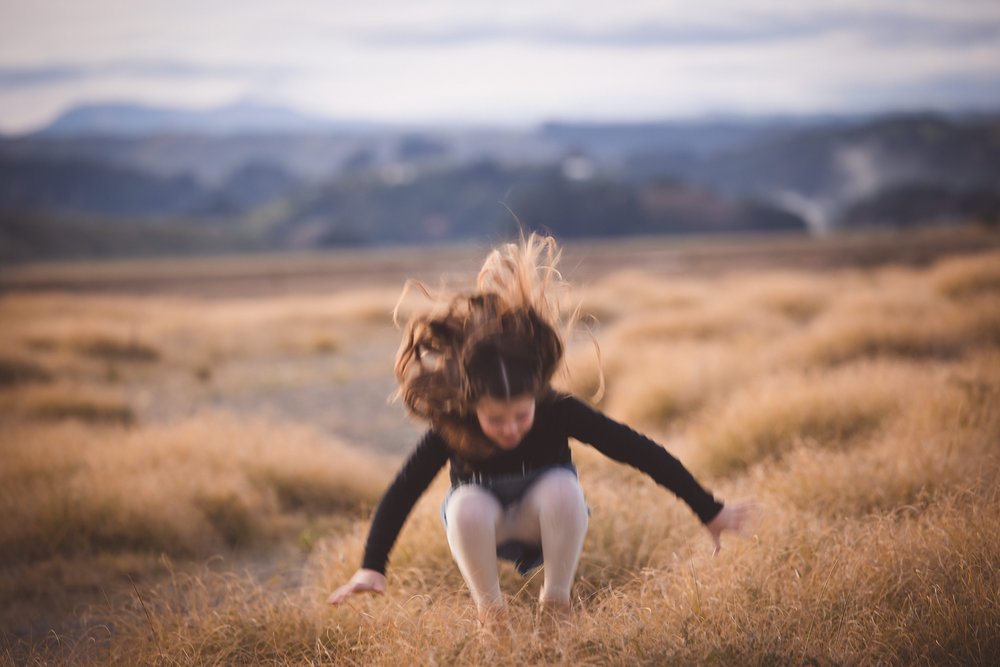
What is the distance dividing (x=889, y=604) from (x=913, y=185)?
436 ft

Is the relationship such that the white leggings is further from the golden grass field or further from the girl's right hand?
the girl's right hand

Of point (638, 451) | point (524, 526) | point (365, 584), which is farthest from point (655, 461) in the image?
point (365, 584)

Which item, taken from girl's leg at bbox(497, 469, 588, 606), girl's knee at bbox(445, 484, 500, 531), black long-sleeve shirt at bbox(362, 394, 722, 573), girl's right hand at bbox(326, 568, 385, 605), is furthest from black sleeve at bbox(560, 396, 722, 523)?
girl's right hand at bbox(326, 568, 385, 605)

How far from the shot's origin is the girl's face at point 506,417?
228cm

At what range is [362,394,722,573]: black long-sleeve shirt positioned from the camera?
2.47 m

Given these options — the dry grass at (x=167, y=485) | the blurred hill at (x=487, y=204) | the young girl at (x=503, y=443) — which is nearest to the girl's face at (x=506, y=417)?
the young girl at (x=503, y=443)

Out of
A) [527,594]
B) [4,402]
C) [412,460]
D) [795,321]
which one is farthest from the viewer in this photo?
[795,321]

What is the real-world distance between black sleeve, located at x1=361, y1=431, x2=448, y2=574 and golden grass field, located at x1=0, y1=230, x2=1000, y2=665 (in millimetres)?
238

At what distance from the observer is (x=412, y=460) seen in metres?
2.54

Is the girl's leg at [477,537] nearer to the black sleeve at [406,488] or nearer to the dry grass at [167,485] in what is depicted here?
the black sleeve at [406,488]

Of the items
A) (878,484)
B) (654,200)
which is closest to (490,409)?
(878,484)

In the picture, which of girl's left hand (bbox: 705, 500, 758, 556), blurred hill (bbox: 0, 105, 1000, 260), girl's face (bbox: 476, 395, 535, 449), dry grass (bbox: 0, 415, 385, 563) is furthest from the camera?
blurred hill (bbox: 0, 105, 1000, 260)

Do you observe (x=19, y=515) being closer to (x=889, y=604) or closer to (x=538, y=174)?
(x=889, y=604)

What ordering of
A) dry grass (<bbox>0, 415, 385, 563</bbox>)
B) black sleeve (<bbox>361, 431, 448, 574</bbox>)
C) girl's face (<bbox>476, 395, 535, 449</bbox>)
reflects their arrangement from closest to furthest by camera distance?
girl's face (<bbox>476, 395, 535, 449</bbox>), black sleeve (<bbox>361, 431, 448, 574</bbox>), dry grass (<bbox>0, 415, 385, 563</bbox>)
